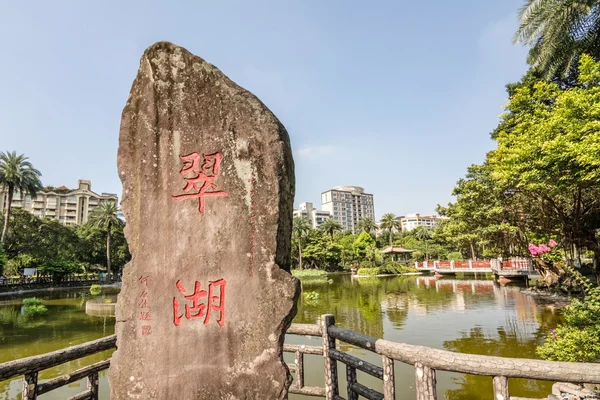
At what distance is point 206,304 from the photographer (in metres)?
2.55

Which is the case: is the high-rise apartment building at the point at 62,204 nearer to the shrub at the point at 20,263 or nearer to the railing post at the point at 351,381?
the shrub at the point at 20,263

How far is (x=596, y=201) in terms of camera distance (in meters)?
11.1

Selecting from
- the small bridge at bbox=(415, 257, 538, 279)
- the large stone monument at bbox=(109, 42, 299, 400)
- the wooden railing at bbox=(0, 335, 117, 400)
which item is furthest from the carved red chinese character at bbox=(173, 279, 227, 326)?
the small bridge at bbox=(415, 257, 538, 279)

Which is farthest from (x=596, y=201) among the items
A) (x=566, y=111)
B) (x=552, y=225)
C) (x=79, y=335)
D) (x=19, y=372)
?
(x=79, y=335)

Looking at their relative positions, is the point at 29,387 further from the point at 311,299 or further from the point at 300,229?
the point at 300,229

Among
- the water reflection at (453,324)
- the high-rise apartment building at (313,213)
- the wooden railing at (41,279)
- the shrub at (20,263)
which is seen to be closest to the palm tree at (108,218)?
the wooden railing at (41,279)

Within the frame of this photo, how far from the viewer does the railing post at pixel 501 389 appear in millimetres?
2184

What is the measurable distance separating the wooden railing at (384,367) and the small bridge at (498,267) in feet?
67.0

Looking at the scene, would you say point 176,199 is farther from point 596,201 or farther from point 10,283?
point 10,283

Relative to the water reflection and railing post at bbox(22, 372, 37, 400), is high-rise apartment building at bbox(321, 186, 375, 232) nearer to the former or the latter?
the water reflection

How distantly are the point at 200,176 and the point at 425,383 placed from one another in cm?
217

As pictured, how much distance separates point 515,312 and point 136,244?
12634 millimetres

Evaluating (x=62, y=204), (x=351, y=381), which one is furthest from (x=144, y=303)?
(x=62, y=204)

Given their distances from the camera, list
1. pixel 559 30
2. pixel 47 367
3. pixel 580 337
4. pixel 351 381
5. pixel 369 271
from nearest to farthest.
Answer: pixel 47 367 → pixel 351 381 → pixel 580 337 → pixel 559 30 → pixel 369 271
